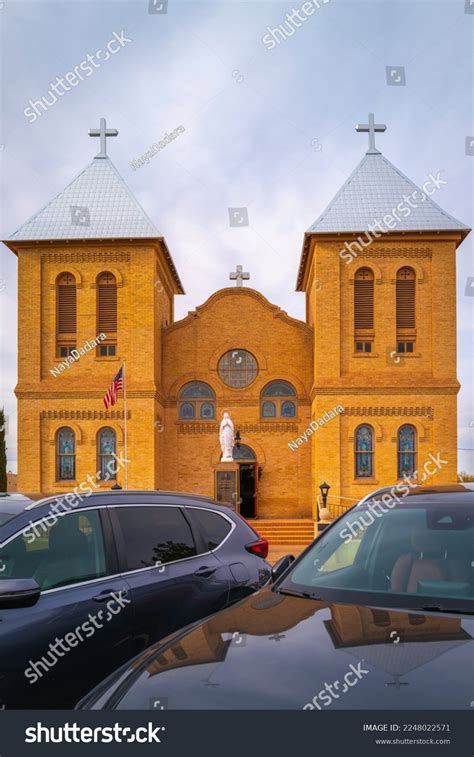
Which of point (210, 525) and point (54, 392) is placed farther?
point (54, 392)

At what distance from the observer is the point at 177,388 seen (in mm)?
29281

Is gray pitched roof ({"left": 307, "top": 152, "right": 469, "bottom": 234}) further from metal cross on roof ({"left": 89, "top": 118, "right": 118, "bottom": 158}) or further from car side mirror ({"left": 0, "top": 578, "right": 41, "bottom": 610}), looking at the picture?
car side mirror ({"left": 0, "top": 578, "right": 41, "bottom": 610})

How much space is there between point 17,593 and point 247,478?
81.5 feet

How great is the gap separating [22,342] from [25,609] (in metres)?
24.5

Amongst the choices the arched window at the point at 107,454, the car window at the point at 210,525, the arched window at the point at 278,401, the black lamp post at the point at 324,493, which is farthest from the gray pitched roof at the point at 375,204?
the car window at the point at 210,525

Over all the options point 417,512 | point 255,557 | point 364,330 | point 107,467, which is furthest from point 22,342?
point 417,512

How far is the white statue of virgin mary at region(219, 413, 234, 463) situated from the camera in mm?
26688

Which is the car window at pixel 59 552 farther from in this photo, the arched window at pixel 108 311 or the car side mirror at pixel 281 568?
the arched window at pixel 108 311

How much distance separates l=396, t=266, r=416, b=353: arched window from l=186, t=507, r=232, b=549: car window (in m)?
22.4

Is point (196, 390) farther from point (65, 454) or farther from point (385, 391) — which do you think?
point (385, 391)

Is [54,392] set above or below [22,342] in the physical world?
below
